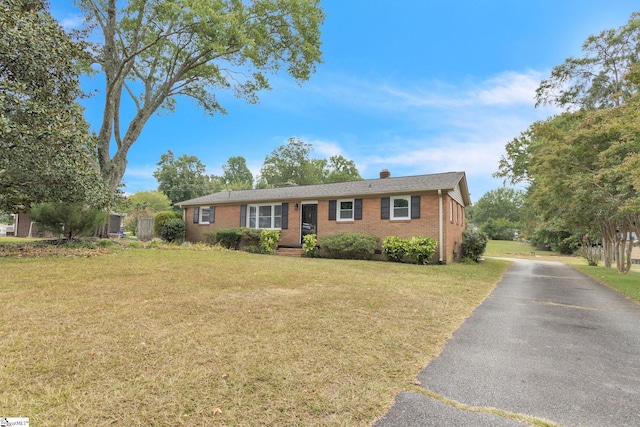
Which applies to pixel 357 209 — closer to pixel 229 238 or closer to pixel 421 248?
pixel 421 248

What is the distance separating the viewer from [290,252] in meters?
16.5

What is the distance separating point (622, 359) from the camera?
3.54 meters

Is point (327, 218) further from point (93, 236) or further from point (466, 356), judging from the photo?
point (466, 356)

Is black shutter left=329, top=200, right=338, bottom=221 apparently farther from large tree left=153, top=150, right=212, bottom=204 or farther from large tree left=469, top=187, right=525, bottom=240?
large tree left=469, top=187, right=525, bottom=240

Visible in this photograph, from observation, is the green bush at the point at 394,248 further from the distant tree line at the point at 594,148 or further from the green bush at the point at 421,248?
the distant tree line at the point at 594,148

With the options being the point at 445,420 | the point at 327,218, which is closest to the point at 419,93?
the point at 327,218

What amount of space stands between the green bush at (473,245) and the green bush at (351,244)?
510 centimetres

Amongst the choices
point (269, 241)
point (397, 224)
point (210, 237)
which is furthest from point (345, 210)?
point (210, 237)

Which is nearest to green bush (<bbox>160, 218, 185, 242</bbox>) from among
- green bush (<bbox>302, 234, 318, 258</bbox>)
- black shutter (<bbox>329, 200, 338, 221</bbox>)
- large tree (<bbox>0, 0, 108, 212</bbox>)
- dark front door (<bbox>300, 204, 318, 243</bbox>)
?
dark front door (<bbox>300, 204, 318, 243</bbox>)

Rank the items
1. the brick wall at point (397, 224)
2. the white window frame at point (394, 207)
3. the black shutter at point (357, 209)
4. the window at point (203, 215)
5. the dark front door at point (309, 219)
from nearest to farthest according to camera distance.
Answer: the brick wall at point (397, 224) → the white window frame at point (394, 207) → the black shutter at point (357, 209) → the dark front door at point (309, 219) → the window at point (203, 215)

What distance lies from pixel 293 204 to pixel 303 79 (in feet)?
23.6

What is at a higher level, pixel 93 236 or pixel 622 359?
pixel 93 236

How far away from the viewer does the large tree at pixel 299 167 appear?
4722 centimetres

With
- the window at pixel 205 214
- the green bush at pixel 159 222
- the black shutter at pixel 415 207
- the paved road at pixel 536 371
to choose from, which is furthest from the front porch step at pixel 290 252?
the paved road at pixel 536 371
